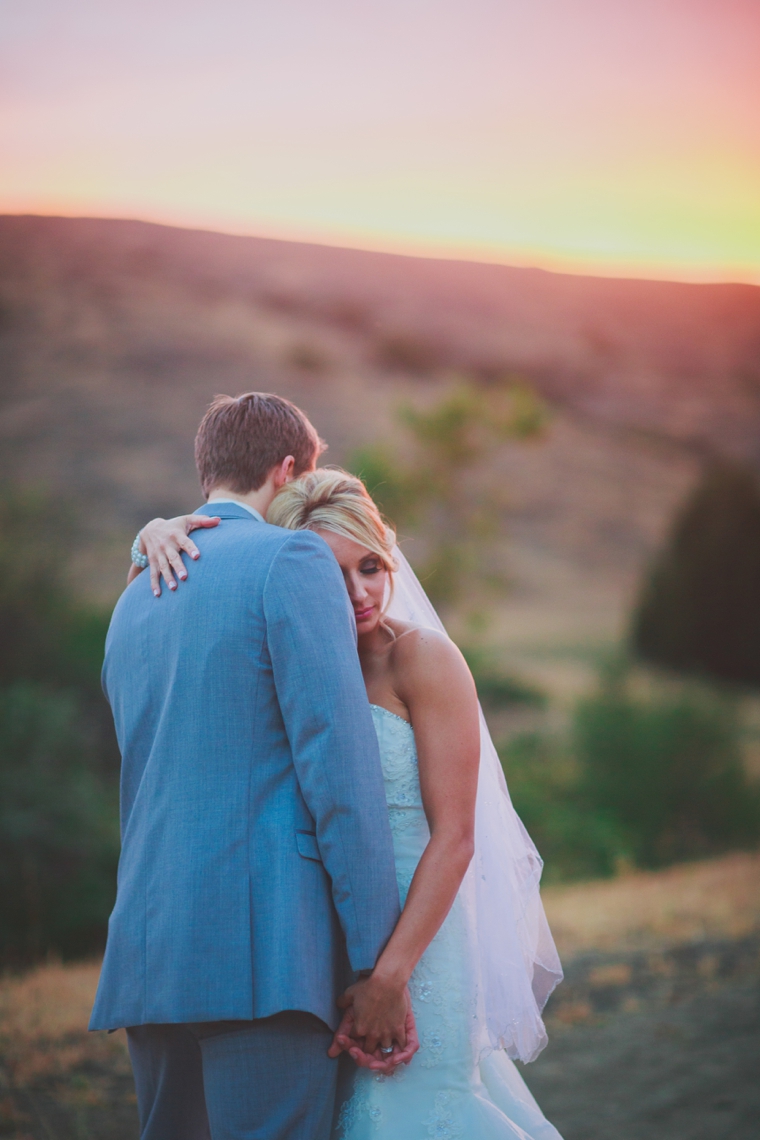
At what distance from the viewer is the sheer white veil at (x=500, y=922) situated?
7.22ft

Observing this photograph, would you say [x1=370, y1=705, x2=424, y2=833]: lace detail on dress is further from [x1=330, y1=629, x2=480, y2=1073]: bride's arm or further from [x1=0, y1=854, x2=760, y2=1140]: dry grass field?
[x1=0, y1=854, x2=760, y2=1140]: dry grass field

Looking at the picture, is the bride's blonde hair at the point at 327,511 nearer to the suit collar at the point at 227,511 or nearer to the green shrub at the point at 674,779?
the suit collar at the point at 227,511

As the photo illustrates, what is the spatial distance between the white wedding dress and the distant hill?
3133 centimetres

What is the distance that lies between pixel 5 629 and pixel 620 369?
4047cm

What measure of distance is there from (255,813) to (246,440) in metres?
0.84

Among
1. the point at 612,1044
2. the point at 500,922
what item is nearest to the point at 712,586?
the point at 612,1044

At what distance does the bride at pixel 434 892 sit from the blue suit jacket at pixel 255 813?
0.13 m

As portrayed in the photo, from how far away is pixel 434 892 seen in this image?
76.0 inches

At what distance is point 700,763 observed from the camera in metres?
16.3

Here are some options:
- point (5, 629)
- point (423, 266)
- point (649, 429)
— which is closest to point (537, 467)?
point (649, 429)

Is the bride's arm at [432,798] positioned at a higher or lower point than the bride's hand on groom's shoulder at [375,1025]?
higher

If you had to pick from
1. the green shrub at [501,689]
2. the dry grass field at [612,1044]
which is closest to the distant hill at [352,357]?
the green shrub at [501,689]

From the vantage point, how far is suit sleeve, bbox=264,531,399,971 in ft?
5.88

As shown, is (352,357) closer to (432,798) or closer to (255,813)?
(432,798)
